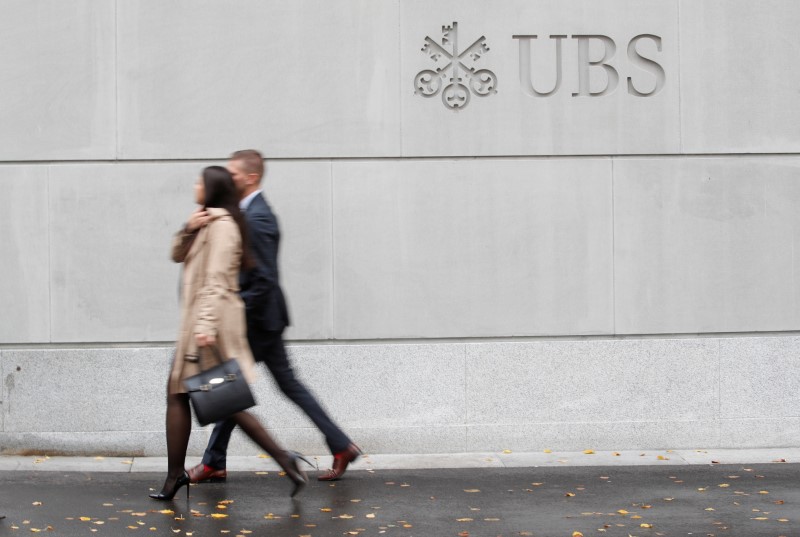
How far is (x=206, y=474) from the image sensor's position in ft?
Answer: 22.8

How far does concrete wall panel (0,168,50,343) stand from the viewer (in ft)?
26.1

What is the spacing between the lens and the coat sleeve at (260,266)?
666cm

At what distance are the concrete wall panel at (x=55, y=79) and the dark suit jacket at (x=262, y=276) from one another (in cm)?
181

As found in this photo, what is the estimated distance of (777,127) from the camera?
8234 mm

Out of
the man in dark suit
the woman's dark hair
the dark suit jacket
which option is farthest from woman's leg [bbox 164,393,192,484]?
the woman's dark hair

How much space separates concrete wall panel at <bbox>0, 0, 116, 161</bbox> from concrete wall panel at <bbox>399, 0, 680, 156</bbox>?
6.88ft

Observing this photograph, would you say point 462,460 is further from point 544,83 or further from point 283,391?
point 544,83

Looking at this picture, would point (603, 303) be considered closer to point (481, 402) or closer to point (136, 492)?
point (481, 402)

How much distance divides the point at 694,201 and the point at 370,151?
2.32 meters

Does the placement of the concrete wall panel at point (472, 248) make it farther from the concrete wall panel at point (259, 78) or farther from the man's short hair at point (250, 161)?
the man's short hair at point (250, 161)

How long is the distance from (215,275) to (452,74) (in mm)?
2754

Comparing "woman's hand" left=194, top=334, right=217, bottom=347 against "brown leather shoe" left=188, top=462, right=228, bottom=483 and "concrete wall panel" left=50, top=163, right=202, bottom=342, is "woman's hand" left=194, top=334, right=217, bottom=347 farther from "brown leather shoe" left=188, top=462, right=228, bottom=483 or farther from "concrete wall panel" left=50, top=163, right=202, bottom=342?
"concrete wall panel" left=50, top=163, right=202, bottom=342

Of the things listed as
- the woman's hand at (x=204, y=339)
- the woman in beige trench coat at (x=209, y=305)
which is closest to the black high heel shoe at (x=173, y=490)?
the woman in beige trench coat at (x=209, y=305)

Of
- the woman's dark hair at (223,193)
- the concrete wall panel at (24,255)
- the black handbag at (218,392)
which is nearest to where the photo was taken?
the black handbag at (218,392)
